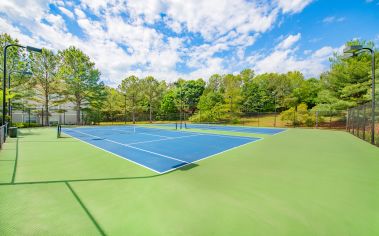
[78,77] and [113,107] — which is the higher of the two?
[78,77]

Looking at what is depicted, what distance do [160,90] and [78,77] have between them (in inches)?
629

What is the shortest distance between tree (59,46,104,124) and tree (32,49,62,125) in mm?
1008

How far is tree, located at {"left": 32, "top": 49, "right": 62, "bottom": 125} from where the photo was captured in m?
24.3

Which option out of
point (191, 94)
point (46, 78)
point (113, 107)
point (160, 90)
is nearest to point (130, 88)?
point (113, 107)

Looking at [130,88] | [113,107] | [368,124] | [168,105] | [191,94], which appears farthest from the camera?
[191,94]

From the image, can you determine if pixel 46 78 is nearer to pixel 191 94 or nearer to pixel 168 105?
pixel 168 105

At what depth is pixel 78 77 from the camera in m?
27.4

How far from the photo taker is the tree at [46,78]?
79.9 feet

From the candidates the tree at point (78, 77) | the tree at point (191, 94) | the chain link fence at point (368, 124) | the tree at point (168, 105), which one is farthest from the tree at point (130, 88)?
the chain link fence at point (368, 124)

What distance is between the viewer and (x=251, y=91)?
136ft

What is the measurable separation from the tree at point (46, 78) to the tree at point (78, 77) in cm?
101

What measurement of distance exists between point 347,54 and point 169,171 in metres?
10.3

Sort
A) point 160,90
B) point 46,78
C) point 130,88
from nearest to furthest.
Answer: point 46,78, point 130,88, point 160,90

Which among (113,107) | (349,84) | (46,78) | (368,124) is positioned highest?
(46,78)
